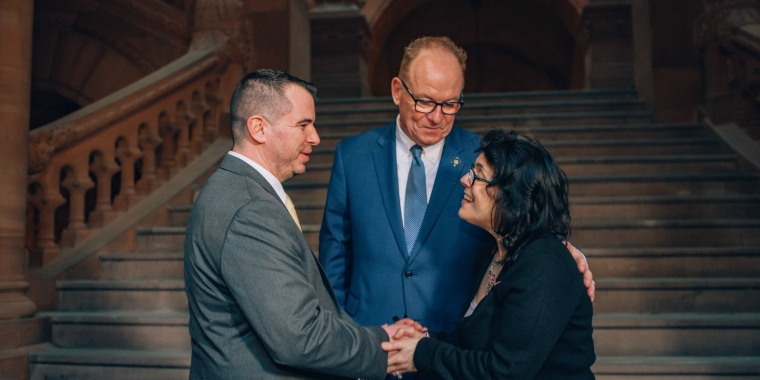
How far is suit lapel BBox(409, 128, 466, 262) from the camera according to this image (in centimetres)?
216

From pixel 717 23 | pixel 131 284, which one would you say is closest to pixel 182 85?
pixel 131 284

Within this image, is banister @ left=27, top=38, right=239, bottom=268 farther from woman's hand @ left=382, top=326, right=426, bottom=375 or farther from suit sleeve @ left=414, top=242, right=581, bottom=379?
suit sleeve @ left=414, top=242, right=581, bottom=379

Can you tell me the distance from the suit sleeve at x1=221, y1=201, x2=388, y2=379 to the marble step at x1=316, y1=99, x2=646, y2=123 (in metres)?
5.37

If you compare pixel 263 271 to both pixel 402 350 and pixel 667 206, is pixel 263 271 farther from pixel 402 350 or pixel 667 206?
pixel 667 206

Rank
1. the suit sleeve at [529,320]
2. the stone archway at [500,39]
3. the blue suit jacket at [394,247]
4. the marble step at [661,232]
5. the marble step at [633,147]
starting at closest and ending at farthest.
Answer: the suit sleeve at [529,320] → the blue suit jacket at [394,247] → the marble step at [661,232] → the marble step at [633,147] → the stone archway at [500,39]

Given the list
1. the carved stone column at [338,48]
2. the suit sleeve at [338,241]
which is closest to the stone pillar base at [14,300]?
the suit sleeve at [338,241]

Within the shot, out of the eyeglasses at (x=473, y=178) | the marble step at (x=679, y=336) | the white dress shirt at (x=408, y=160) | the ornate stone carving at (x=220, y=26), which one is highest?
→ the ornate stone carving at (x=220, y=26)

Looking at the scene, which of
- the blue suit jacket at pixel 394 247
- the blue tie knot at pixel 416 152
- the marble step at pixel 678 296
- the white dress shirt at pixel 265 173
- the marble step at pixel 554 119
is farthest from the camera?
the marble step at pixel 554 119

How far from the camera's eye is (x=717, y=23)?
18.1 feet

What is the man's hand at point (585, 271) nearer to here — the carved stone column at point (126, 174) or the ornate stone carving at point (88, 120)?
the ornate stone carving at point (88, 120)

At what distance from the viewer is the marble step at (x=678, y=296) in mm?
3781

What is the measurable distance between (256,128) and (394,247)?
2.17 ft

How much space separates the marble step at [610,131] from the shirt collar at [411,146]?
3.67 m

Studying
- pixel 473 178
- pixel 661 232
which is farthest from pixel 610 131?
pixel 473 178
